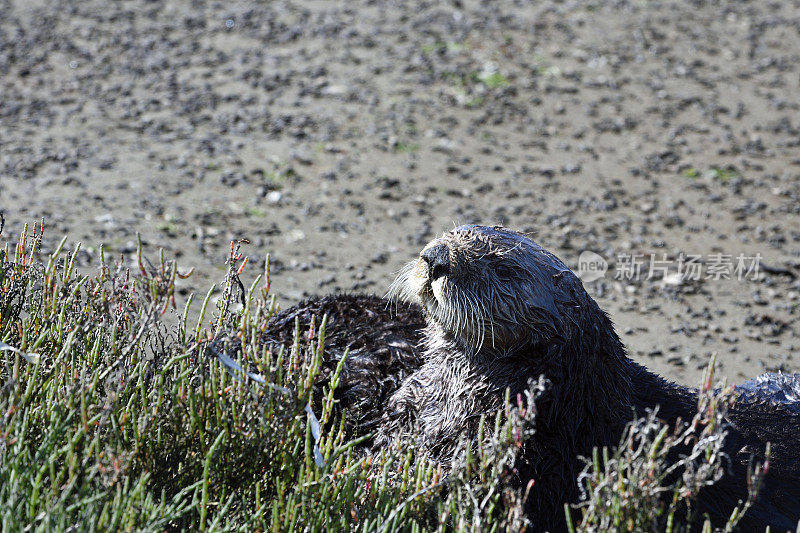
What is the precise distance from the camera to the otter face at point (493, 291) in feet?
9.65

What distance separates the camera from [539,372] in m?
2.99

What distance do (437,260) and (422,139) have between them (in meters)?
5.00

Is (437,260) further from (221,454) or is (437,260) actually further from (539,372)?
(221,454)

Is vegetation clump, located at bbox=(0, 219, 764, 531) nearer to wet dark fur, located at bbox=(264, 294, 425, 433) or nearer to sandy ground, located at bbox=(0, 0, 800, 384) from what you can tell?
wet dark fur, located at bbox=(264, 294, 425, 433)

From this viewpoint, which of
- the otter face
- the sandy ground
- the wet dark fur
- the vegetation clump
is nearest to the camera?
the vegetation clump

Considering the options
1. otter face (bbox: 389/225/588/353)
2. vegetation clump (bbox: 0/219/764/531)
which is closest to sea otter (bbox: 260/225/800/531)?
otter face (bbox: 389/225/588/353)

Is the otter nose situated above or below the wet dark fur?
above

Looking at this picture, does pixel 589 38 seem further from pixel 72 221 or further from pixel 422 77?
pixel 72 221

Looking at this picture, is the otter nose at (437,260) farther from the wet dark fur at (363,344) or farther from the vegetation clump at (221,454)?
the wet dark fur at (363,344)

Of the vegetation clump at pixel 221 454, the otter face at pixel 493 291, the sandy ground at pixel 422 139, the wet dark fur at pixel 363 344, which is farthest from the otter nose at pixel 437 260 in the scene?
the sandy ground at pixel 422 139

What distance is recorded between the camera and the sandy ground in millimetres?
6047

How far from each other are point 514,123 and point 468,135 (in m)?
0.56

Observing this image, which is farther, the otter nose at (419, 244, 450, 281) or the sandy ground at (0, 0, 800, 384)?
the sandy ground at (0, 0, 800, 384)

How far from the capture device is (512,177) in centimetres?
741
